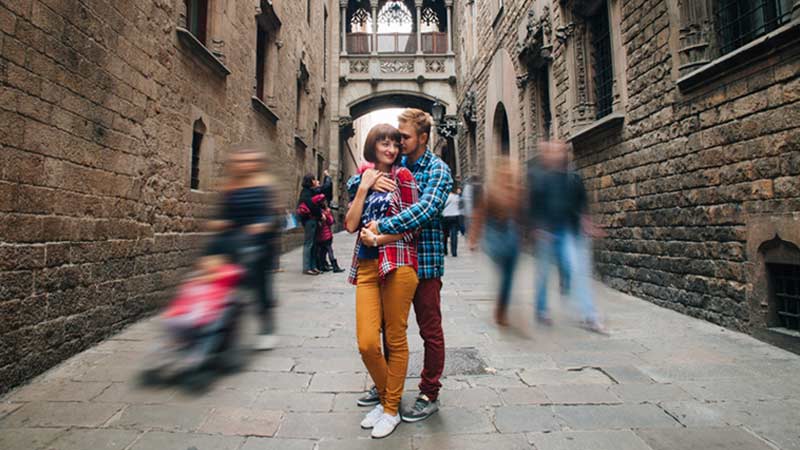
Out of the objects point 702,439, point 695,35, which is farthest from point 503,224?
point 695,35

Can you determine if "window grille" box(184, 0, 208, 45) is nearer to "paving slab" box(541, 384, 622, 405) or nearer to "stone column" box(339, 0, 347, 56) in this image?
"paving slab" box(541, 384, 622, 405)

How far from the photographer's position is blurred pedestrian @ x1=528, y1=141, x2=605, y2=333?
137 inches

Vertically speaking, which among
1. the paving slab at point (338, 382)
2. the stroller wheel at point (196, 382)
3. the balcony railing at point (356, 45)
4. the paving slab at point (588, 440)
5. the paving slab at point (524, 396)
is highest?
the balcony railing at point (356, 45)

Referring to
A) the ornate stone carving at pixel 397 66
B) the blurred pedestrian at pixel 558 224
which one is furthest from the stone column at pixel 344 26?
the blurred pedestrian at pixel 558 224

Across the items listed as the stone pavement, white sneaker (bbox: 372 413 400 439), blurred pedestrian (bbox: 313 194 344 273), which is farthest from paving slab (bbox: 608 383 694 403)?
blurred pedestrian (bbox: 313 194 344 273)

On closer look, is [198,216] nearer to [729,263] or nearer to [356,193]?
[356,193]

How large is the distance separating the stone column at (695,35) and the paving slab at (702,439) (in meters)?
4.28

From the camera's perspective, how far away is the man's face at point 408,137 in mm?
2523

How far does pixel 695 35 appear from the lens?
5.20 metres

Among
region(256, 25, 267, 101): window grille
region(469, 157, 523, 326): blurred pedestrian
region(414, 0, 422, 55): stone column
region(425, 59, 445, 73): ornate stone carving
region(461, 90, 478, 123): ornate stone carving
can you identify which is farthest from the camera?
region(414, 0, 422, 55): stone column

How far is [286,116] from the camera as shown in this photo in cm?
1270

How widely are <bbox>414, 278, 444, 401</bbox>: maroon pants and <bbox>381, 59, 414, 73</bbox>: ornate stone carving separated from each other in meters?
23.9

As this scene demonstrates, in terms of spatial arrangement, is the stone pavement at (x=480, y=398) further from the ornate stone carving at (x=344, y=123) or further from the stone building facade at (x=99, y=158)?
the ornate stone carving at (x=344, y=123)

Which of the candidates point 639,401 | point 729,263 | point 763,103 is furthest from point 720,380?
point 763,103
